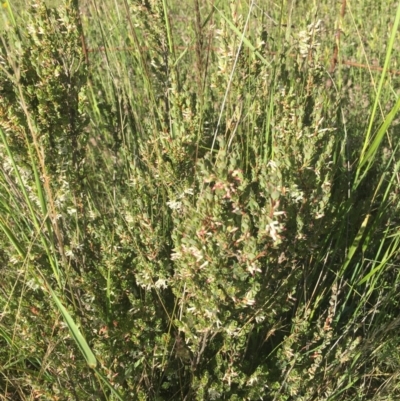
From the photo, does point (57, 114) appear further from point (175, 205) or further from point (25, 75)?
point (175, 205)

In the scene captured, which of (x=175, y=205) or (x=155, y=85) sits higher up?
(x=155, y=85)

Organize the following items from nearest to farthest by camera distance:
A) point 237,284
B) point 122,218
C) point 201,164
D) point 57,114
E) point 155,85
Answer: point 201,164, point 237,284, point 57,114, point 122,218, point 155,85

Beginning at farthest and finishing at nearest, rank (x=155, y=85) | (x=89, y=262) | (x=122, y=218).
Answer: (x=155, y=85) < (x=89, y=262) < (x=122, y=218)

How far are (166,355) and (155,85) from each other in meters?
0.97

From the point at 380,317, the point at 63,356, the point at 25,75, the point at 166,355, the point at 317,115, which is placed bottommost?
the point at 380,317

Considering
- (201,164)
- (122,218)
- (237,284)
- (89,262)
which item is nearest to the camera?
(201,164)

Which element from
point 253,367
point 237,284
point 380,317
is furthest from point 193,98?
point 380,317

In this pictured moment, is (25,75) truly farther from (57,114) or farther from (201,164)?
(201,164)

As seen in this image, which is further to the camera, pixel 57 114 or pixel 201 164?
pixel 57 114

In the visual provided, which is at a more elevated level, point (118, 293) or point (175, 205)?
point (175, 205)

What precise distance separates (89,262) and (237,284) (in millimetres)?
642

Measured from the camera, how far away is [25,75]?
1196 millimetres

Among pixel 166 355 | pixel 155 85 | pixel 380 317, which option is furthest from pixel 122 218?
pixel 380 317

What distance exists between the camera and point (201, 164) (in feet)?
3.11
